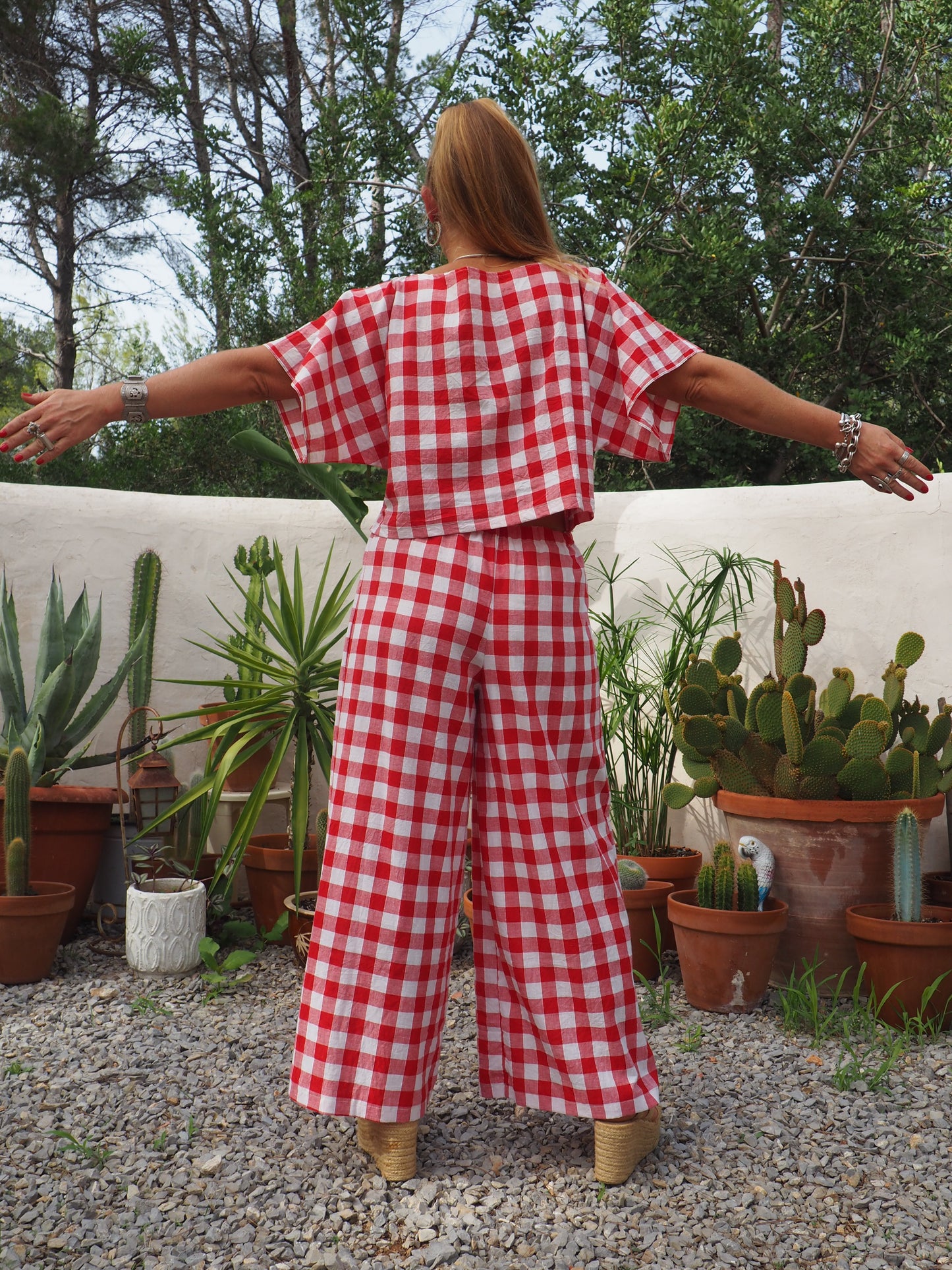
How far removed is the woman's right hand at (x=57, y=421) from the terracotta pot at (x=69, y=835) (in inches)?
66.7

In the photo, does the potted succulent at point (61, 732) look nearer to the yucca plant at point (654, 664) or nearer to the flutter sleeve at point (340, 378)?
the yucca plant at point (654, 664)

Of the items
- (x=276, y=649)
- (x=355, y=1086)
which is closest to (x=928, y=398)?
(x=276, y=649)

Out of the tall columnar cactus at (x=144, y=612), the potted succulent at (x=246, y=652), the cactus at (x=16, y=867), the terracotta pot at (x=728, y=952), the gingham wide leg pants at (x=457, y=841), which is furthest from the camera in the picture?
the tall columnar cactus at (x=144, y=612)

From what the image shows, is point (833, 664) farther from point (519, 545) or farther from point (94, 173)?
point (94, 173)

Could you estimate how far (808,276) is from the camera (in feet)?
22.9

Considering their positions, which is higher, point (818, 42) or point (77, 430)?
point (818, 42)

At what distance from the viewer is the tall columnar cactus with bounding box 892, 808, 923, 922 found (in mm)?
2500

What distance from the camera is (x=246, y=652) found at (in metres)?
3.45

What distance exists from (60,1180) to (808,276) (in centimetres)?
669

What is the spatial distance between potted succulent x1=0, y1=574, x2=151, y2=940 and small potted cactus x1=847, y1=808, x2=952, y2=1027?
210 cm

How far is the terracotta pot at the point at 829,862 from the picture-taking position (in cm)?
268

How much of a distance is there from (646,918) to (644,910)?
0.10 feet

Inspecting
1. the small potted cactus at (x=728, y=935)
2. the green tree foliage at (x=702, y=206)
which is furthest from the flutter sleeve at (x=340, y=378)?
the green tree foliage at (x=702, y=206)

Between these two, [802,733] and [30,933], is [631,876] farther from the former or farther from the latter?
[30,933]
